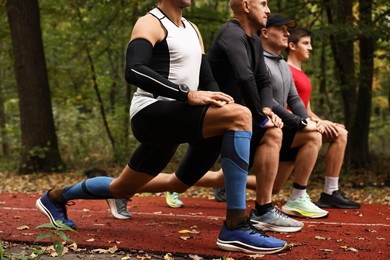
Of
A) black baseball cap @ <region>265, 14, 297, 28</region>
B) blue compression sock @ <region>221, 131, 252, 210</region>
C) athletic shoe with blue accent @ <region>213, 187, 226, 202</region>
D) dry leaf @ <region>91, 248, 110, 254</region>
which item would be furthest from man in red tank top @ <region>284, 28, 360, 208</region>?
dry leaf @ <region>91, 248, 110, 254</region>

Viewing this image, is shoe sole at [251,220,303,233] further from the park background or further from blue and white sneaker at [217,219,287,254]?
the park background

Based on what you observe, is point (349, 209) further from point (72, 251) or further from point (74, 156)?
point (74, 156)

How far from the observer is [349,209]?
6559 millimetres

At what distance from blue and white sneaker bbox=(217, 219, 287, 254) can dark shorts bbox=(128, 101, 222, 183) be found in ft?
2.38

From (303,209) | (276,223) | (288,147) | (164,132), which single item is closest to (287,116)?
(288,147)

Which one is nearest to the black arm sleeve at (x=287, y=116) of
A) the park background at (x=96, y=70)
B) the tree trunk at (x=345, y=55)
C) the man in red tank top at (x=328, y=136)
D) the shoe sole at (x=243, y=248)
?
the man in red tank top at (x=328, y=136)

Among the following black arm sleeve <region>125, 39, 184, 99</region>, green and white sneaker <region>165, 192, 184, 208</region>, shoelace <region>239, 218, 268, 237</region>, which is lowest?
green and white sneaker <region>165, 192, 184, 208</region>

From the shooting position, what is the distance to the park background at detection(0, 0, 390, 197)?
37.3 ft

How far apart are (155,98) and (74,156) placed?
11.9 m

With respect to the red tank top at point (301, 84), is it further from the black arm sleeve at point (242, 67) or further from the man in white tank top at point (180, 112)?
the man in white tank top at point (180, 112)

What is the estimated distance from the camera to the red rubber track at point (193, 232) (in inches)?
162

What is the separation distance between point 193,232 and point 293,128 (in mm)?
1733

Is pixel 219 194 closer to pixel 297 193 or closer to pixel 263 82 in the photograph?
pixel 297 193

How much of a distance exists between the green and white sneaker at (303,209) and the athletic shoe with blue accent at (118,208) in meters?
1.73
